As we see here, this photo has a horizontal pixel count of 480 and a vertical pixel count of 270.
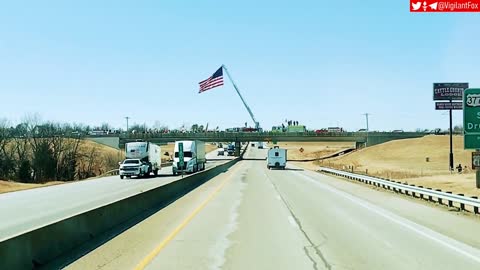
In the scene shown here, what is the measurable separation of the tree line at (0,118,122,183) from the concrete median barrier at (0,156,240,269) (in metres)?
65.5

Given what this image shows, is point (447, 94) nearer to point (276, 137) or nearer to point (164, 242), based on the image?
point (276, 137)

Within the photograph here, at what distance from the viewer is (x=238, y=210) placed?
2053 cm

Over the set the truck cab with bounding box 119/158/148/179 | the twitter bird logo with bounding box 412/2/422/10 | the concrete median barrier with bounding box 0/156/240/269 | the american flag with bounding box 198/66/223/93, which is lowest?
the truck cab with bounding box 119/158/148/179

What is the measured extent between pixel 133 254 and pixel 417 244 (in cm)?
607

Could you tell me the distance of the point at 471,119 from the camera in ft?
79.7

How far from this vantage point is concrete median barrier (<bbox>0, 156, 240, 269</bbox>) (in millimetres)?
8429

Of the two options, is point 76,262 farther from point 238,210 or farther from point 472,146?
point 472,146

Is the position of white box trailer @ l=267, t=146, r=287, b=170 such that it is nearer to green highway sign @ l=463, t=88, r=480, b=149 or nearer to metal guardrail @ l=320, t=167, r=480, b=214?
metal guardrail @ l=320, t=167, r=480, b=214

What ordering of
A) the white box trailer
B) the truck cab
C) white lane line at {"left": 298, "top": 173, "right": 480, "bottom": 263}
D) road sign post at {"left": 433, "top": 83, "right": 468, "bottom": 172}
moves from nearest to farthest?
1. white lane line at {"left": 298, "top": 173, "right": 480, "bottom": 263}
2. the truck cab
3. road sign post at {"left": 433, "top": 83, "right": 468, "bottom": 172}
4. the white box trailer

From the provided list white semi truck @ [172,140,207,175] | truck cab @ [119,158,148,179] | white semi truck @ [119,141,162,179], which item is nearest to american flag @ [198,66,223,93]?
white semi truck @ [172,140,207,175]

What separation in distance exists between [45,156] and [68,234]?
81.3 metres

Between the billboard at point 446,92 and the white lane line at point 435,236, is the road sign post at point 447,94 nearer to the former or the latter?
the billboard at point 446,92

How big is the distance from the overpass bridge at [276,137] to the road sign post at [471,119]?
98936mm

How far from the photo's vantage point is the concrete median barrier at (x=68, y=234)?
8.43 m
